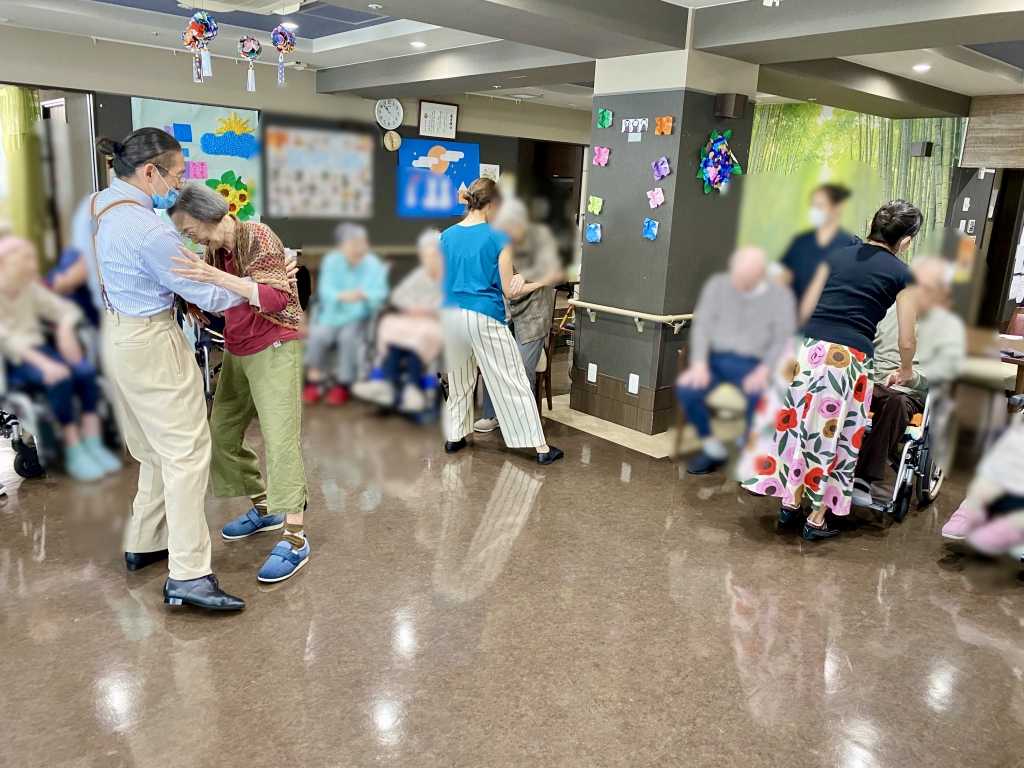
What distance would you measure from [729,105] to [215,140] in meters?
3.08

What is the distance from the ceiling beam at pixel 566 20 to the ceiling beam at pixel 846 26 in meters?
0.16

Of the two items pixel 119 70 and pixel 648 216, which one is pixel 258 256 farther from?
pixel 119 70

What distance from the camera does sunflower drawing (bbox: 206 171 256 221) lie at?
14.4 ft

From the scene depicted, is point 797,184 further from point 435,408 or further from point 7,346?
point 435,408

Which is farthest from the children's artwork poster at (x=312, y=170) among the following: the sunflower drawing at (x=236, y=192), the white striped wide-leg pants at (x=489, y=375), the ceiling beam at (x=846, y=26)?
the sunflower drawing at (x=236, y=192)

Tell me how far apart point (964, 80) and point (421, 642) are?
419 centimetres

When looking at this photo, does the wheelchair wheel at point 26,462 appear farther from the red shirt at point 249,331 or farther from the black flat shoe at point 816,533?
the black flat shoe at point 816,533

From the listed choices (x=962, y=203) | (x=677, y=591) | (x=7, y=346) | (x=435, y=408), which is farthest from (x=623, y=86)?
(x=962, y=203)

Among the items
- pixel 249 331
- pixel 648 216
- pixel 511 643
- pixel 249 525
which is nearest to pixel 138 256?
pixel 249 331

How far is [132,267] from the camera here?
145cm

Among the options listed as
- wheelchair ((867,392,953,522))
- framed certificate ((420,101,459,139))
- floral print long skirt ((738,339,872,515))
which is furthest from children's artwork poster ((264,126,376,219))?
framed certificate ((420,101,459,139))

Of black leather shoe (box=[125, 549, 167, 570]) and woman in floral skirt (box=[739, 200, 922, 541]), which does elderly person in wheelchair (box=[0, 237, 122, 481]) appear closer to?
black leather shoe (box=[125, 549, 167, 570])

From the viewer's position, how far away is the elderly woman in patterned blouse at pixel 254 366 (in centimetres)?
149

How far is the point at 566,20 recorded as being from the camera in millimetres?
2588
